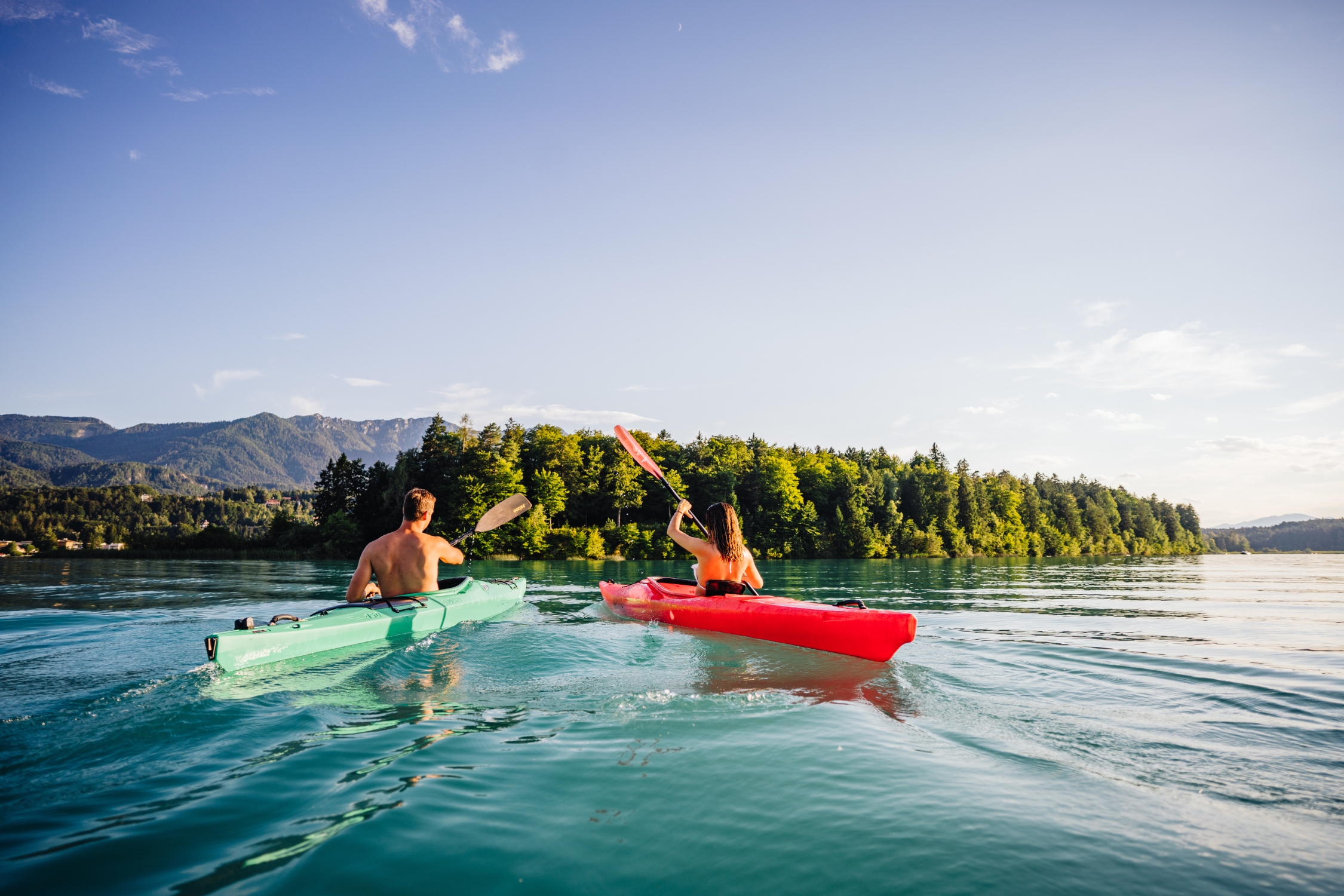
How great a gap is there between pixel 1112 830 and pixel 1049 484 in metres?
84.6

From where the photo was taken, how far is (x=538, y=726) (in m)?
4.18

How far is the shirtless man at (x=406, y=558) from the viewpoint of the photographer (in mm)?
7207

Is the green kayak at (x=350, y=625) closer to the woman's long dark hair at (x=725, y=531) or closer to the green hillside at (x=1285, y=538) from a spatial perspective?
the woman's long dark hair at (x=725, y=531)

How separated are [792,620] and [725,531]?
60.0 inches

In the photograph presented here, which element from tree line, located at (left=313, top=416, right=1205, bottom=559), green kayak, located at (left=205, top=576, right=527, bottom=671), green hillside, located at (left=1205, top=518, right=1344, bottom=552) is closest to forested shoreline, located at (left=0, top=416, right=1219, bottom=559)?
tree line, located at (left=313, top=416, right=1205, bottom=559)

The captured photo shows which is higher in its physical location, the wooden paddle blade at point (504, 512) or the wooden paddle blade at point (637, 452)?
the wooden paddle blade at point (637, 452)

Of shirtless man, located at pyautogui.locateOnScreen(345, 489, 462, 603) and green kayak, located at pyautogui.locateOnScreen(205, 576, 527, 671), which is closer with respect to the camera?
green kayak, located at pyautogui.locateOnScreen(205, 576, 527, 671)

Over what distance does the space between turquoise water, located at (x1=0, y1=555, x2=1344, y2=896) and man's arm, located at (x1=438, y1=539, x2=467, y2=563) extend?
3.34 feet

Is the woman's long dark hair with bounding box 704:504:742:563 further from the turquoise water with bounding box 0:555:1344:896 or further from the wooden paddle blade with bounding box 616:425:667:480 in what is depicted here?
the wooden paddle blade with bounding box 616:425:667:480

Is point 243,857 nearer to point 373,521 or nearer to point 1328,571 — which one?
point 1328,571

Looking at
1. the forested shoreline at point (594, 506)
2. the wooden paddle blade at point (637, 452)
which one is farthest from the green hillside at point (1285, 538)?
the wooden paddle blade at point (637, 452)

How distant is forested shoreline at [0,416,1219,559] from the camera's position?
42.9m

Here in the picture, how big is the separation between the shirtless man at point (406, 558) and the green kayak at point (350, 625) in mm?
172

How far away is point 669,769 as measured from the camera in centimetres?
345
